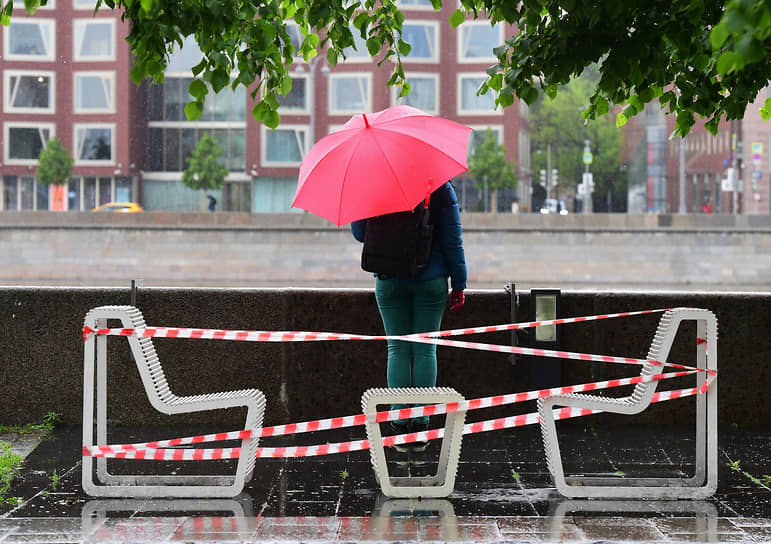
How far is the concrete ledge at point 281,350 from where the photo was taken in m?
7.97

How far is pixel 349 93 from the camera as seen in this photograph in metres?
63.8

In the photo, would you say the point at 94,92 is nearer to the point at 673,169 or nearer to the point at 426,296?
the point at 673,169

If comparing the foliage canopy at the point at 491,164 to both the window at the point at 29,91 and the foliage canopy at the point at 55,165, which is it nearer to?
the foliage canopy at the point at 55,165

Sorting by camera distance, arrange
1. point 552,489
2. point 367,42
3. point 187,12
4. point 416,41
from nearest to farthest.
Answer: point 187,12
point 552,489
point 367,42
point 416,41

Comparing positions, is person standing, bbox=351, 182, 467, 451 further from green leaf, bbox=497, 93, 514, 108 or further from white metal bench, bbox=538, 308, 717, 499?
white metal bench, bbox=538, 308, 717, 499

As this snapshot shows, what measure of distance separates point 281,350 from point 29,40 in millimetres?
60712

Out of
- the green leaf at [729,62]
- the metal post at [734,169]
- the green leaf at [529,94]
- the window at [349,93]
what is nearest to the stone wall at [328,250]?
the metal post at [734,169]

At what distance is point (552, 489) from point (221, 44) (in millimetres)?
2971

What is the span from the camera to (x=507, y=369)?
26.5ft

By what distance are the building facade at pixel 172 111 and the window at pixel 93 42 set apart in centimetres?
6

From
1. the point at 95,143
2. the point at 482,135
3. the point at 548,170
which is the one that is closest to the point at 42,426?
the point at 482,135

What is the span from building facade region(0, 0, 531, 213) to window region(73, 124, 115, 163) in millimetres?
62

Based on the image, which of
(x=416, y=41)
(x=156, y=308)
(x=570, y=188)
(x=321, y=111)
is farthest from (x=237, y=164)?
(x=156, y=308)

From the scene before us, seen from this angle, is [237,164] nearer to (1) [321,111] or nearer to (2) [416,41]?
(1) [321,111]
